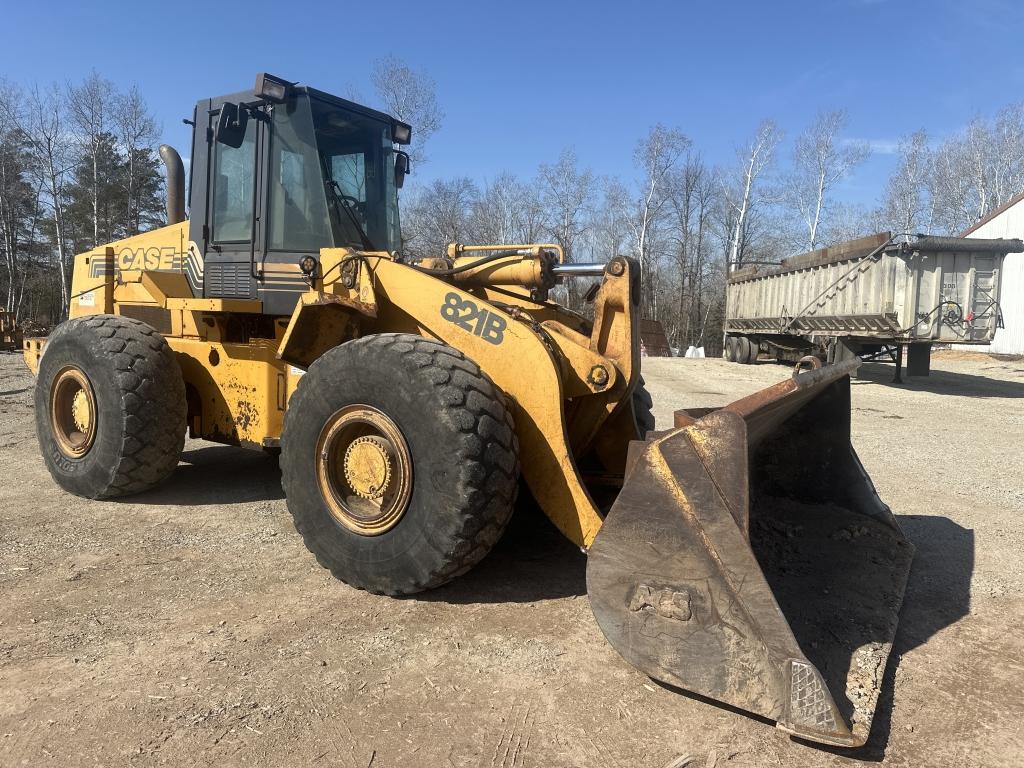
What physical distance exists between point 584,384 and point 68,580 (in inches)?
114

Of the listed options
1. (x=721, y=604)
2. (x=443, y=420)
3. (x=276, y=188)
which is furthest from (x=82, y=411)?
(x=721, y=604)

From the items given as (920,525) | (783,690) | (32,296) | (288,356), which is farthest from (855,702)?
(32,296)

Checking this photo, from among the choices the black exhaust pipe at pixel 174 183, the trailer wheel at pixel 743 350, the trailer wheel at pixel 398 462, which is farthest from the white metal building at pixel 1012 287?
the trailer wheel at pixel 398 462

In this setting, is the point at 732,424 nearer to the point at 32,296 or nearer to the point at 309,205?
the point at 309,205

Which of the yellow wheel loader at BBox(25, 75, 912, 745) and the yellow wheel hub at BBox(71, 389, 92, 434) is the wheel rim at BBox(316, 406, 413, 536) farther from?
the yellow wheel hub at BBox(71, 389, 92, 434)

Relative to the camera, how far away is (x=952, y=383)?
1708 cm

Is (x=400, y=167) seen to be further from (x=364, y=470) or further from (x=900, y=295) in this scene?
(x=900, y=295)

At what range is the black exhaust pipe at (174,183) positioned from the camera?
5.94 metres

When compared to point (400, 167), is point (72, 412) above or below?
below

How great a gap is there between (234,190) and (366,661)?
12.3ft

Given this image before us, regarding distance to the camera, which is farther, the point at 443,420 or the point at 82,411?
the point at 82,411

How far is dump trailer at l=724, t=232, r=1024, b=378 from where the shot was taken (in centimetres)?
1480

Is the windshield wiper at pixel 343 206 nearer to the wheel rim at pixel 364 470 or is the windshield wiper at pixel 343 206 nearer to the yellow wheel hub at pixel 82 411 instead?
the wheel rim at pixel 364 470

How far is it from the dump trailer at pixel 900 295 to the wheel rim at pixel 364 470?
14516 mm
